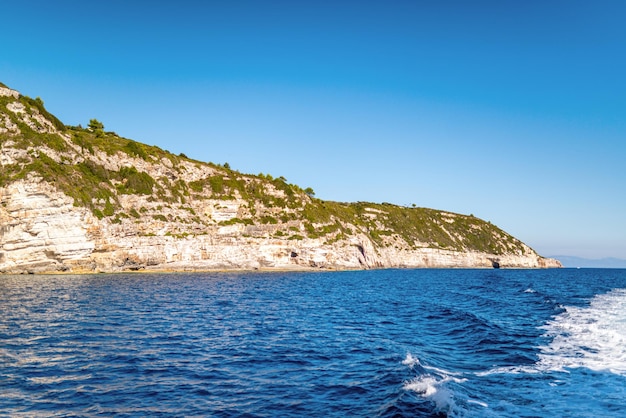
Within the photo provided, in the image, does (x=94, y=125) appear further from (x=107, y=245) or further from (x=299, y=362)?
(x=299, y=362)

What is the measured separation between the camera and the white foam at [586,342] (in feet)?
67.9

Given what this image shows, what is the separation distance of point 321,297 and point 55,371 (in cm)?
3640

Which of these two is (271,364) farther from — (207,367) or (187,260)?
(187,260)

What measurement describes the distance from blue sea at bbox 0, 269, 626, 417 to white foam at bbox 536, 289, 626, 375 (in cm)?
10

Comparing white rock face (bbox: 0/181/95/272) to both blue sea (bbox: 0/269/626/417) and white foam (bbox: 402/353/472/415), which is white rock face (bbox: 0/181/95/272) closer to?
blue sea (bbox: 0/269/626/417)

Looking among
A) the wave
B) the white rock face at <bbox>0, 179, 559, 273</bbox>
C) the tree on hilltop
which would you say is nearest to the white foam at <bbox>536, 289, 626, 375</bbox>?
the wave

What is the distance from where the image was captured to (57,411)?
13250mm

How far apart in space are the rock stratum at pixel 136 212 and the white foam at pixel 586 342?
260ft

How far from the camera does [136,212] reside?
3711 inches

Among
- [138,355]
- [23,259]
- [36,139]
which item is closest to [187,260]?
[23,259]

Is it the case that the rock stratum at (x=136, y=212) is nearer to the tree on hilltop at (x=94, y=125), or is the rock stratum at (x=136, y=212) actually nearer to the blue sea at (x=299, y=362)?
the tree on hilltop at (x=94, y=125)

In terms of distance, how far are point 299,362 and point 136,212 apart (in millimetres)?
84416

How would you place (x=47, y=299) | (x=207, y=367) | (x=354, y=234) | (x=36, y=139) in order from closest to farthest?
1. (x=207, y=367)
2. (x=47, y=299)
3. (x=36, y=139)
4. (x=354, y=234)

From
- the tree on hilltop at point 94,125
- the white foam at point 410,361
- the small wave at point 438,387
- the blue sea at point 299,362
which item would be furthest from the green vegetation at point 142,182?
the small wave at point 438,387
